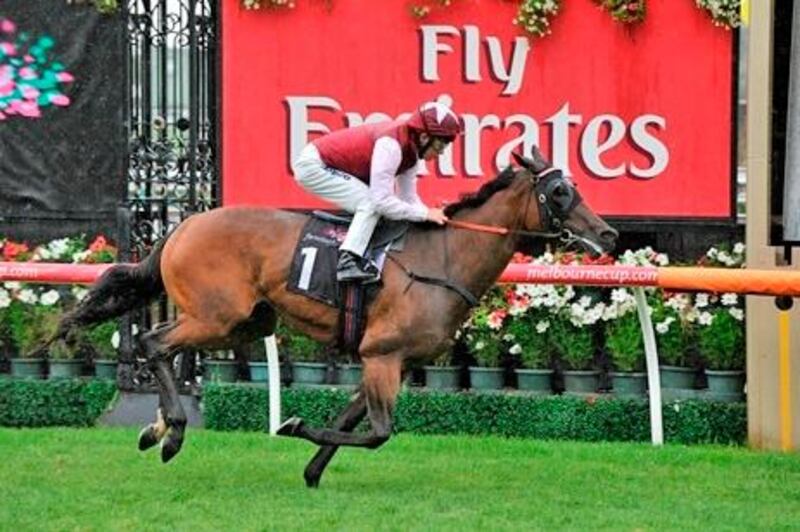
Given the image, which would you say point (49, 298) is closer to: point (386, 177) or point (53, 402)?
point (53, 402)

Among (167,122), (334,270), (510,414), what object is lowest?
(510,414)

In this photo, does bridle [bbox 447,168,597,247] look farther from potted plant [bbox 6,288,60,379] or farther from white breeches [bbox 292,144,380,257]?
potted plant [bbox 6,288,60,379]

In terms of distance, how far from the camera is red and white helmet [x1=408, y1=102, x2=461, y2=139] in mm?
9602

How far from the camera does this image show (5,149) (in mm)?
13141

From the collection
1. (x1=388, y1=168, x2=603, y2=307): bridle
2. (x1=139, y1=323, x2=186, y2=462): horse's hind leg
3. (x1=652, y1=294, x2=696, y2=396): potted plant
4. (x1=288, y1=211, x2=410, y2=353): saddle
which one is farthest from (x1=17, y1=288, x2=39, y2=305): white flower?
(x1=652, y1=294, x2=696, y2=396): potted plant

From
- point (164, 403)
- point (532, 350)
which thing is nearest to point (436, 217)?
point (164, 403)

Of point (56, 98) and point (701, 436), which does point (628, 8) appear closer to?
point (701, 436)

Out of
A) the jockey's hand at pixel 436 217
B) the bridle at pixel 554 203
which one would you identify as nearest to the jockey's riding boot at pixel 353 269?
the jockey's hand at pixel 436 217

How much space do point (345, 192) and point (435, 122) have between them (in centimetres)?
71

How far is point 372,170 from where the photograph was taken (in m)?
9.66

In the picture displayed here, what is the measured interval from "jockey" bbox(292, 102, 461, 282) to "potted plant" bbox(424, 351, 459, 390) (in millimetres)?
2361

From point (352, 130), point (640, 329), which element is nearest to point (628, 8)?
point (640, 329)

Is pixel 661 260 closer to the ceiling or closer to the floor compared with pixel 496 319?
closer to the ceiling

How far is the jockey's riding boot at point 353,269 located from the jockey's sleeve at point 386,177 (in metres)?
0.28
